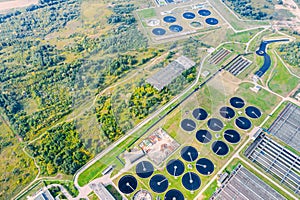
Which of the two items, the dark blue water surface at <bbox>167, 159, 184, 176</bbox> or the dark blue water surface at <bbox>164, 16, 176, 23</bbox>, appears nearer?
the dark blue water surface at <bbox>167, 159, 184, 176</bbox>

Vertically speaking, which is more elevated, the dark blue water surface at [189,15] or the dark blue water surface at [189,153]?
the dark blue water surface at [189,15]

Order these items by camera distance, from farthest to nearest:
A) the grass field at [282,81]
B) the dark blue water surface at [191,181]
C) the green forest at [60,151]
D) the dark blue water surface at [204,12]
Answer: the dark blue water surface at [204,12] < the grass field at [282,81] < the green forest at [60,151] < the dark blue water surface at [191,181]

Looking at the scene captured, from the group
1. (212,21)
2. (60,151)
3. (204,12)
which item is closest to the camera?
(60,151)

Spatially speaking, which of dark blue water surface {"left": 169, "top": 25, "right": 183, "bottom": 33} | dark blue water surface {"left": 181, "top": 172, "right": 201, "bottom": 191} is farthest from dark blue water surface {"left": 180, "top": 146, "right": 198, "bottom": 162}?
dark blue water surface {"left": 169, "top": 25, "right": 183, "bottom": 33}

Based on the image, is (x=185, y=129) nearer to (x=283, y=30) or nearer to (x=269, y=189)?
(x=269, y=189)

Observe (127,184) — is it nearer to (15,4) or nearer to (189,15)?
(189,15)

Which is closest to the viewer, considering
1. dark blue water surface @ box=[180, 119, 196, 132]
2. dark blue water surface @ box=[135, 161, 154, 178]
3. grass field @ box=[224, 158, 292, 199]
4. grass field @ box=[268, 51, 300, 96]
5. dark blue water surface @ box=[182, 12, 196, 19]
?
grass field @ box=[224, 158, 292, 199]

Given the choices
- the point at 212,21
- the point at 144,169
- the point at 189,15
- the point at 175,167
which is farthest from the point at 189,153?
the point at 189,15

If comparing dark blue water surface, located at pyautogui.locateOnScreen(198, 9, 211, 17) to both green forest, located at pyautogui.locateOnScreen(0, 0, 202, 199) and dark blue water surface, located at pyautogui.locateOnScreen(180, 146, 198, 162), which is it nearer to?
green forest, located at pyautogui.locateOnScreen(0, 0, 202, 199)

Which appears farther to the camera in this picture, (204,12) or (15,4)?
(15,4)

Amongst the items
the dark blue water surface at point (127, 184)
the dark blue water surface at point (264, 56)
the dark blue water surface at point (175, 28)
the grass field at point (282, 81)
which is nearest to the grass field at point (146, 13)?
the dark blue water surface at point (175, 28)

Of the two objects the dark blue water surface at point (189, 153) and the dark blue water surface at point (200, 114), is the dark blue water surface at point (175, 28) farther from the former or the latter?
the dark blue water surface at point (189, 153)
